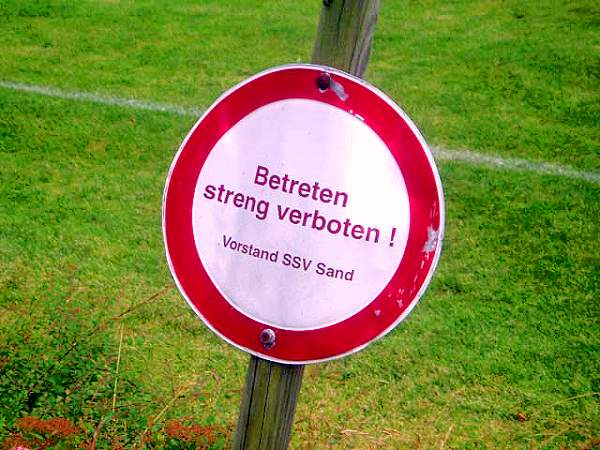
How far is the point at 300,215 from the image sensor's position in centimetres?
162

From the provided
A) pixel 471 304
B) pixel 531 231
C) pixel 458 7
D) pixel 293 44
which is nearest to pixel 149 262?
pixel 471 304

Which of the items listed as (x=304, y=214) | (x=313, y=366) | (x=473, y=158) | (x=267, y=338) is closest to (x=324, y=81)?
(x=304, y=214)

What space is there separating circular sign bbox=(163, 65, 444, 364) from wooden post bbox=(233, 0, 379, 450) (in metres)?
0.07

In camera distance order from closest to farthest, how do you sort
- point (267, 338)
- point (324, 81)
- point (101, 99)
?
point (324, 81)
point (267, 338)
point (101, 99)

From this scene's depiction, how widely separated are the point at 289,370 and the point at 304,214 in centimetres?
38

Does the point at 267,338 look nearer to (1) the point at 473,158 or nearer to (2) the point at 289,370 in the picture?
(2) the point at 289,370

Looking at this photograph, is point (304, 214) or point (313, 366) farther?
point (313, 366)

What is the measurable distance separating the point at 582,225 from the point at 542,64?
2.46 m

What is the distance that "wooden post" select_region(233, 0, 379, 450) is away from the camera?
1.59m

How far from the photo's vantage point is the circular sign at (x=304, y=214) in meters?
1.59

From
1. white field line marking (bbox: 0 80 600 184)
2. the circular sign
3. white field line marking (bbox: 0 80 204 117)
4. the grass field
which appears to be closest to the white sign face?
the circular sign

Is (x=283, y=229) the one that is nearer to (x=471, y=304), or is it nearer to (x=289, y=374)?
(x=289, y=374)

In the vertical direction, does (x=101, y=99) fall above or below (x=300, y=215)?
below

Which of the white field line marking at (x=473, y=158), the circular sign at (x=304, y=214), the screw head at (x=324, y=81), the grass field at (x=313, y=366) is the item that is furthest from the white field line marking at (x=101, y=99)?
the screw head at (x=324, y=81)
